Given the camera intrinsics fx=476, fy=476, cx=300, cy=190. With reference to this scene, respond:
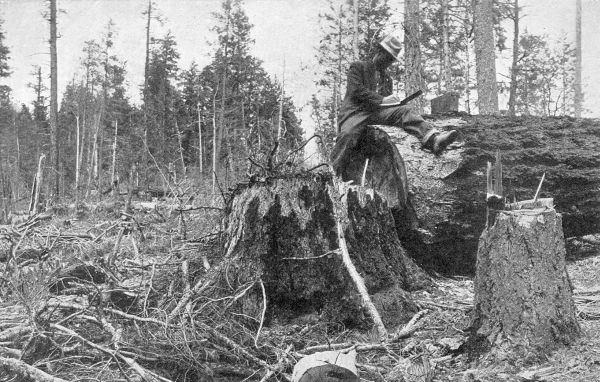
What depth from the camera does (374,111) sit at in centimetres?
538

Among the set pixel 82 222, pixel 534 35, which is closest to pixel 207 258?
pixel 82 222

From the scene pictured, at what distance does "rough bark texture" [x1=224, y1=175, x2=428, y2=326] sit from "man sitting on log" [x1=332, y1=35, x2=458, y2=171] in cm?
179

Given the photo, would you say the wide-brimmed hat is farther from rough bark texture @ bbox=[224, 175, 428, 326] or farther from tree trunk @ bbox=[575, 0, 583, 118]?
tree trunk @ bbox=[575, 0, 583, 118]

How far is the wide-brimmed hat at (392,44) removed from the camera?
5.23 metres

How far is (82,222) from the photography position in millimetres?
9938

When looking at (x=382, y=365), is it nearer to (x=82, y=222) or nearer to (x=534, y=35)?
(x=82, y=222)

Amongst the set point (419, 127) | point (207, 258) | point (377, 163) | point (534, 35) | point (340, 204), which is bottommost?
point (207, 258)

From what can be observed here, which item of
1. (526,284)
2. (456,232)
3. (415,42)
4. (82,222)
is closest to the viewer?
(526,284)

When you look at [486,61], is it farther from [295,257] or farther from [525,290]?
[525,290]

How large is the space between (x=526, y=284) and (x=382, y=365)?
0.91 meters

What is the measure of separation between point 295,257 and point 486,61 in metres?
9.54

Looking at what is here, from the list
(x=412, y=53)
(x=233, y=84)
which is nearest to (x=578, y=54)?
(x=412, y=53)

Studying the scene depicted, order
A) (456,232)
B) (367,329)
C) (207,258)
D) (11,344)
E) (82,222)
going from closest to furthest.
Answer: (11,344), (367,329), (207,258), (456,232), (82,222)

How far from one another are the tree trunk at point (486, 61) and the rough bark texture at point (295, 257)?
28.2 feet
